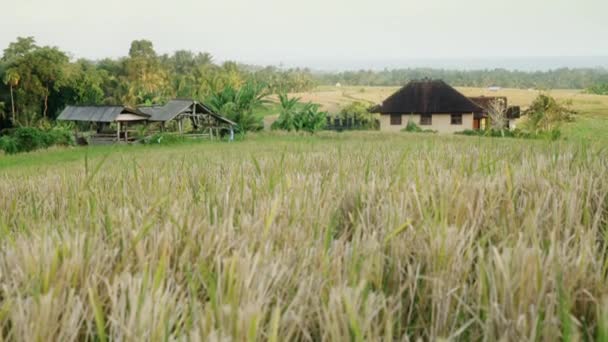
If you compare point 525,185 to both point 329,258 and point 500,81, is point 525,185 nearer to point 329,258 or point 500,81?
point 329,258

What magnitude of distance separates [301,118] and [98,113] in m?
14.2

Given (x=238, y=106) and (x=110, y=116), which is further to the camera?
(x=238, y=106)

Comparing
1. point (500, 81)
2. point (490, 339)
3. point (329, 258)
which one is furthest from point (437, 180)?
point (500, 81)

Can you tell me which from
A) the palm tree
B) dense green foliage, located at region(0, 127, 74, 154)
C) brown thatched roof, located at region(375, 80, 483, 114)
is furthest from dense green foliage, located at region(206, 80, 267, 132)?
the palm tree

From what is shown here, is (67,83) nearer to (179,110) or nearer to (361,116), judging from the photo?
(179,110)

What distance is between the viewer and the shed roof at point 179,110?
4234 cm

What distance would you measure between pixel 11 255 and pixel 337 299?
530 millimetres

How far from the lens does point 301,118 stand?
4316 cm

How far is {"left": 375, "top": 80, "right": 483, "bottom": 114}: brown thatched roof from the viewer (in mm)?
56031

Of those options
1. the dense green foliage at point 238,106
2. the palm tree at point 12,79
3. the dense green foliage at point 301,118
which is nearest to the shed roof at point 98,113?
the dense green foliage at point 238,106

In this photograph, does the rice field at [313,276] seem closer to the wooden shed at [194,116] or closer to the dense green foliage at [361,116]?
the wooden shed at [194,116]

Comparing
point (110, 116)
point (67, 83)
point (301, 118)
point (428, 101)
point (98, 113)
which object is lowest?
point (301, 118)

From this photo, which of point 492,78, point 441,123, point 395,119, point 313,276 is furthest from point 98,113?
point 492,78

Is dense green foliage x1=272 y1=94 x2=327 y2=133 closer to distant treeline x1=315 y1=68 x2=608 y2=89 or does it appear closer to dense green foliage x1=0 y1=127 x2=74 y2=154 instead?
dense green foliage x1=0 y1=127 x2=74 y2=154
